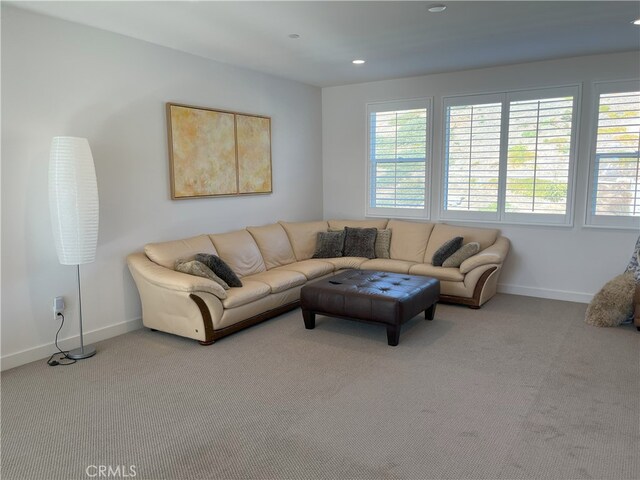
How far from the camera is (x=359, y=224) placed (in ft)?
20.4

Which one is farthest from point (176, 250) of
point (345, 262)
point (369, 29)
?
point (369, 29)

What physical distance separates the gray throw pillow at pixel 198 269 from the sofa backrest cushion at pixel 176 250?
0.11 metres

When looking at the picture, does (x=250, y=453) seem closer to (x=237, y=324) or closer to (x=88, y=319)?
(x=237, y=324)

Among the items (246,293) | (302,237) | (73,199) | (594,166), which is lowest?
(246,293)

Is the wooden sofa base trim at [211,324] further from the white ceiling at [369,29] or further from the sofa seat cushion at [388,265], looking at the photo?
the white ceiling at [369,29]

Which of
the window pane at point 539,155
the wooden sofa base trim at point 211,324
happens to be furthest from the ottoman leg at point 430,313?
the window pane at point 539,155

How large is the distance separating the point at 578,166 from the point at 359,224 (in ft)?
8.67

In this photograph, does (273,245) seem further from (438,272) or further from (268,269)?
(438,272)

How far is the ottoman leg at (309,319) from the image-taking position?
4246mm

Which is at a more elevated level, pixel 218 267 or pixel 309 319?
pixel 218 267

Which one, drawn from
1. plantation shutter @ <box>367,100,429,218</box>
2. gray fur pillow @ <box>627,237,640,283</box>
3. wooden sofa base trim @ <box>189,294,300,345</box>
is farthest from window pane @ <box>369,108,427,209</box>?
wooden sofa base trim @ <box>189,294,300,345</box>

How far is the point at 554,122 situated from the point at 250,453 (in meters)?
4.67

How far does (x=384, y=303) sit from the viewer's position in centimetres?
378

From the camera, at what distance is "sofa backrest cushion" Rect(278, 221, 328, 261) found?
5734 millimetres
